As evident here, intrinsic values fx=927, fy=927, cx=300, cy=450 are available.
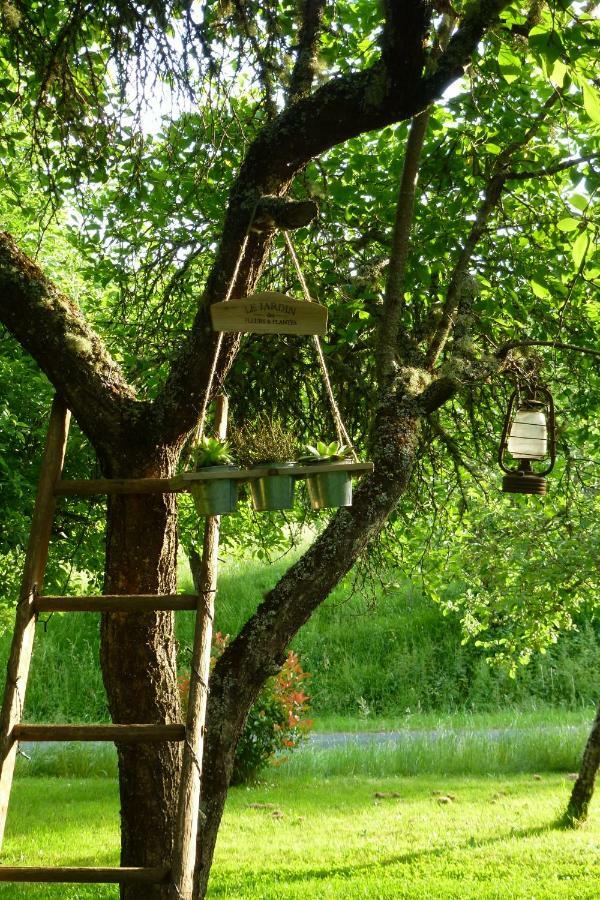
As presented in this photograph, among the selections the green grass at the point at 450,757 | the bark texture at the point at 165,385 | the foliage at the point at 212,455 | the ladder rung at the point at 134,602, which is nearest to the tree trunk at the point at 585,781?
the green grass at the point at 450,757

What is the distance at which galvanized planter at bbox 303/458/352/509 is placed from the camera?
125 inches

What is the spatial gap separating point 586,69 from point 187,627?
648 inches

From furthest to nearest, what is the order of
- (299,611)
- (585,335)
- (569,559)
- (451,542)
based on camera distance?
(451,542), (569,559), (585,335), (299,611)

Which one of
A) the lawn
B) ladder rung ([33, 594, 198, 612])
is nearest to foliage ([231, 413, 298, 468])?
ladder rung ([33, 594, 198, 612])

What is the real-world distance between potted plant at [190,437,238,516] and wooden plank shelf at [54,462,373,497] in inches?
0.9

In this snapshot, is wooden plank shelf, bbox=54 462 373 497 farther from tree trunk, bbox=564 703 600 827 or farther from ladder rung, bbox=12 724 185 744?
tree trunk, bbox=564 703 600 827

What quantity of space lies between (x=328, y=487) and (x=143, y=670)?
106cm

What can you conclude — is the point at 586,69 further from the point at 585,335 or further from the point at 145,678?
the point at 585,335

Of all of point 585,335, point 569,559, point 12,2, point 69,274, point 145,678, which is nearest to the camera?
point 145,678

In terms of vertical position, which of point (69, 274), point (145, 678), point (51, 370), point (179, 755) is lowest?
point (179, 755)

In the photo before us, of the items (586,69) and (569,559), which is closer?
(586,69)

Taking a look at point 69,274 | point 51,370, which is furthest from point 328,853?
point 69,274

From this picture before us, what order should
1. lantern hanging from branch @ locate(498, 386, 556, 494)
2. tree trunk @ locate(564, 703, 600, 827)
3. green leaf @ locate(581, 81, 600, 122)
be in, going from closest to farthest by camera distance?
green leaf @ locate(581, 81, 600, 122) < lantern hanging from branch @ locate(498, 386, 556, 494) < tree trunk @ locate(564, 703, 600, 827)

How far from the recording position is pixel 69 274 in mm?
13703
